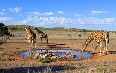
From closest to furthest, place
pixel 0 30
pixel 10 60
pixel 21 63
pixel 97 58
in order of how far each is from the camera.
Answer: pixel 21 63
pixel 10 60
pixel 97 58
pixel 0 30

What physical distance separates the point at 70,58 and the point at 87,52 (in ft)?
17.6

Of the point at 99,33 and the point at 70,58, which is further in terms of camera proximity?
the point at 99,33

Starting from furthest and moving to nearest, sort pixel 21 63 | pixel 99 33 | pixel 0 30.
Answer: pixel 0 30, pixel 99 33, pixel 21 63

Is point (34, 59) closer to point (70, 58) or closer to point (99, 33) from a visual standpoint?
point (70, 58)

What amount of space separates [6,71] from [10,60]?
619cm

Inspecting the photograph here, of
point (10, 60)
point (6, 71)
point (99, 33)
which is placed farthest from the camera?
point (99, 33)

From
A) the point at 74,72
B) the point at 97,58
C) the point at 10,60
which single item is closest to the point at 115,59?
the point at 97,58

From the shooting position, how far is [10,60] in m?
25.8

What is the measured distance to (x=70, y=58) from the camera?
2808 centimetres

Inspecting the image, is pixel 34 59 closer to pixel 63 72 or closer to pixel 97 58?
pixel 97 58

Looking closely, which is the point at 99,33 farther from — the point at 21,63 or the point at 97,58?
the point at 21,63

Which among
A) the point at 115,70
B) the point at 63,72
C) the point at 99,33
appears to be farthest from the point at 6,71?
the point at 99,33

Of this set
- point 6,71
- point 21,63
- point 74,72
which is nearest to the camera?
point 74,72

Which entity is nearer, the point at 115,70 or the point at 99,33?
the point at 115,70
